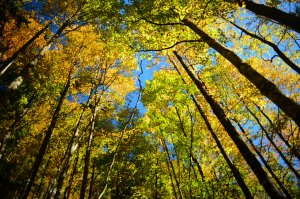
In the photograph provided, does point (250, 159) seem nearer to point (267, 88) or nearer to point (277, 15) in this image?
point (267, 88)

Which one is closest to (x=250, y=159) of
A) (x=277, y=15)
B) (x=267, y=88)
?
(x=267, y=88)

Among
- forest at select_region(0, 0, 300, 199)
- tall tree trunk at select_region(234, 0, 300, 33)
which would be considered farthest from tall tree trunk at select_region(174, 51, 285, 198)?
tall tree trunk at select_region(234, 0, 300, 33)

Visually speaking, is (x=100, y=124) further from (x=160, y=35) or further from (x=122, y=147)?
(x=160, y=35)

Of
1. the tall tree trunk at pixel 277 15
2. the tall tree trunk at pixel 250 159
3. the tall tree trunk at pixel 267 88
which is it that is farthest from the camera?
the tall tree trunk at pixel 277 15

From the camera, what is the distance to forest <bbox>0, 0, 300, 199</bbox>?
809 centimetres

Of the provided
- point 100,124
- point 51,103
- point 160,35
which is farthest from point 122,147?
point 160,35

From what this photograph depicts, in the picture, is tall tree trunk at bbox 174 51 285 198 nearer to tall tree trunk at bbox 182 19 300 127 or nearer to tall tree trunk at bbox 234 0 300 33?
tall tree trunk at bbox 182 19 300 127

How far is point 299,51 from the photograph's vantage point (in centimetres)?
1253

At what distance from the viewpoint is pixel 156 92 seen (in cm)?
1067

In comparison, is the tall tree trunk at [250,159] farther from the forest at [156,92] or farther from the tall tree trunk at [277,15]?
the tall tree trunk at [277,15]

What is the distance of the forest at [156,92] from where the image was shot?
26.6 ft

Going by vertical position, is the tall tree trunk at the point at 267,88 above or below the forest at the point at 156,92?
below

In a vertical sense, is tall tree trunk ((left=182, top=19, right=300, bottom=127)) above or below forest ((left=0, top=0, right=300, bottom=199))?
below

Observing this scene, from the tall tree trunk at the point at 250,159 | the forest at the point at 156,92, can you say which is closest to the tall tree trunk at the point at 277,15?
the forest at the point at 156,92
